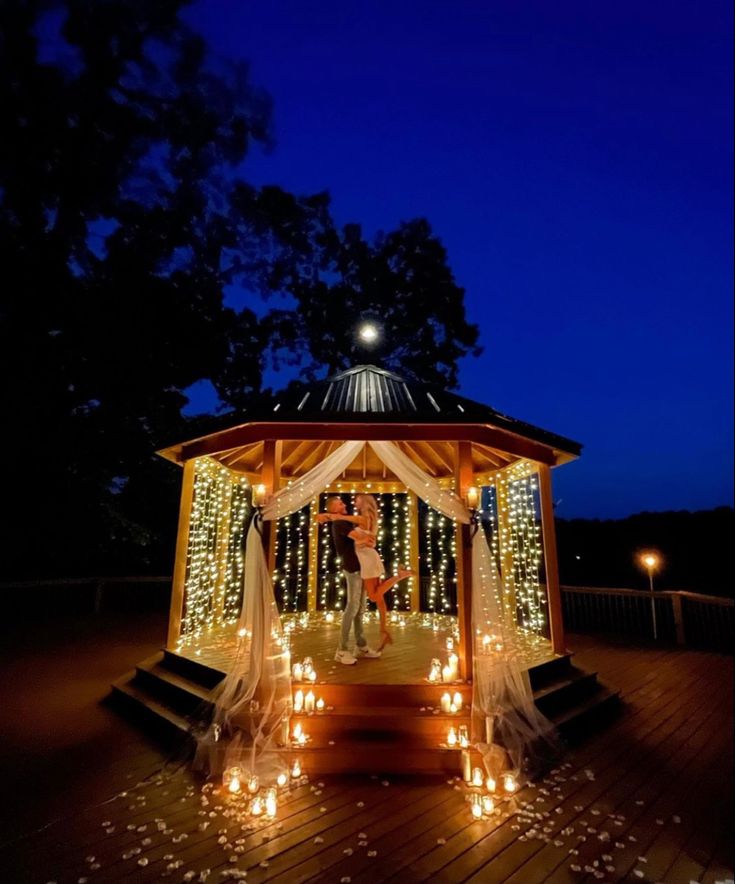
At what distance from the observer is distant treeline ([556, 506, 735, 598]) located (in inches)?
335

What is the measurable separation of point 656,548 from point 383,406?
24.2 ft

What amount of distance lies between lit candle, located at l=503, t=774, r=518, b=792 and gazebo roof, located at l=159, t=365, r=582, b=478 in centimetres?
286

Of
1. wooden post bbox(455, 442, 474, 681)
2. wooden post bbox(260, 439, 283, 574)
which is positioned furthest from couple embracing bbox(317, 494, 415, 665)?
wooden post bbox(455, 442, 474, 681)

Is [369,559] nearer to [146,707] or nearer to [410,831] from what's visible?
[410,831]

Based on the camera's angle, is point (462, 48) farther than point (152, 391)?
No

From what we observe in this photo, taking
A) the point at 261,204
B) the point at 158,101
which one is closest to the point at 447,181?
the point at 261,204

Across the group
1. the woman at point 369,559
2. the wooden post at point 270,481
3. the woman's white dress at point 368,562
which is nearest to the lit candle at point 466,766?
the woman at point 369,559

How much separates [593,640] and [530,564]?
2.36 metres

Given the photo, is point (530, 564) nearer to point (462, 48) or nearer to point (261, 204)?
point (462, 48)

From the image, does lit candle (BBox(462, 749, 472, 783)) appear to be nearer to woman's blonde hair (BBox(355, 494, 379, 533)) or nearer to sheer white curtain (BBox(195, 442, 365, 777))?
sheer white curtain (BBox(195, 442, 365, 777))

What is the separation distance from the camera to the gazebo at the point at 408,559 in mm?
4086

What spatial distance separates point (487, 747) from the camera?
371 cm

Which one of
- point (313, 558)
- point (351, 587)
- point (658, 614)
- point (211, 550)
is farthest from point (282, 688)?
point (658, 614)

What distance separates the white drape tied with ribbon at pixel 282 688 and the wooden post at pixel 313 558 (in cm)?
435
